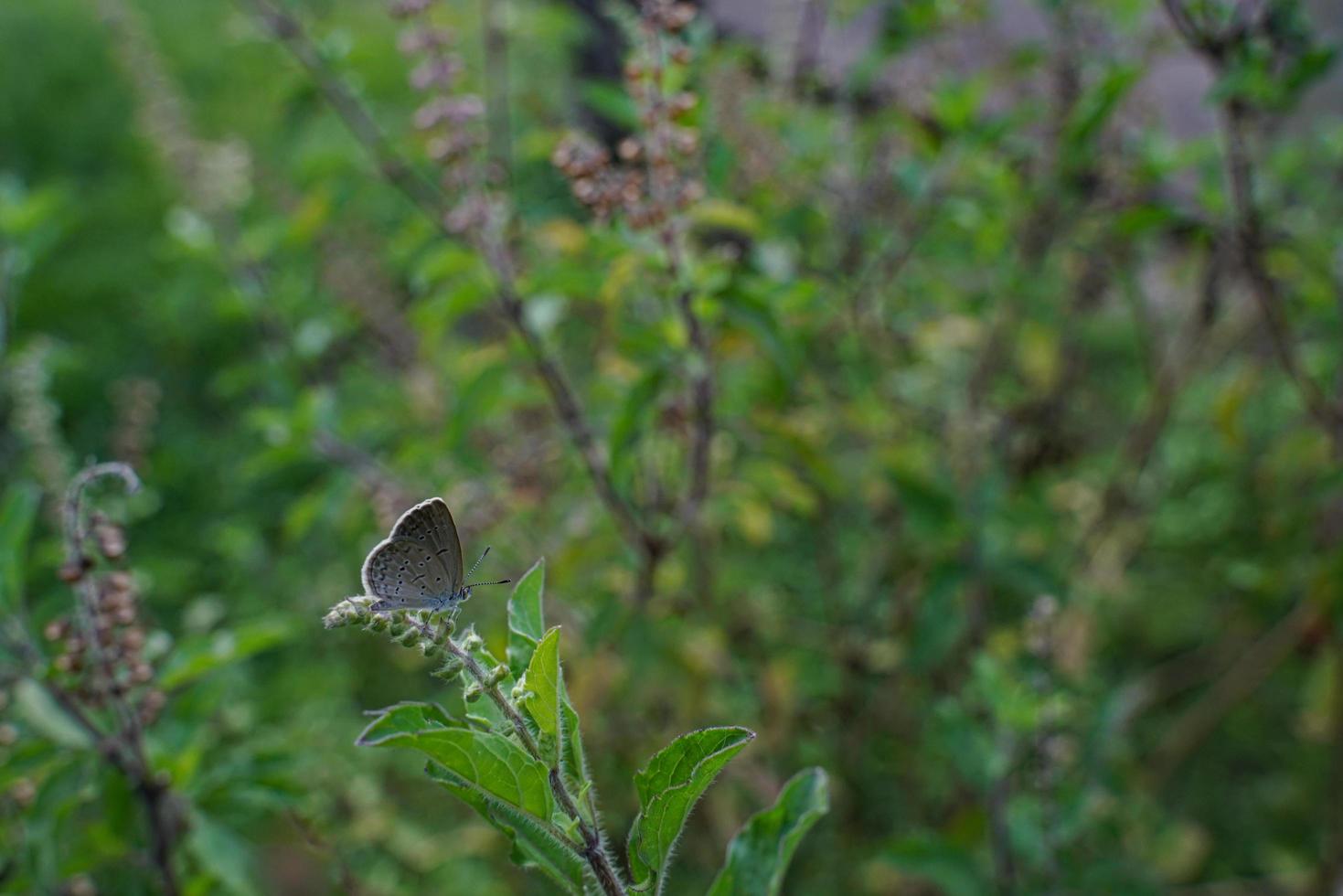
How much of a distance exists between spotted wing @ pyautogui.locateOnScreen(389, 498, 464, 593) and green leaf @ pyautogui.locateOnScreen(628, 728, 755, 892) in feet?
0.68

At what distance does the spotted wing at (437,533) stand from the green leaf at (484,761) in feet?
0.45

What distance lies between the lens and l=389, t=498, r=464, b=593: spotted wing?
789 millimetres

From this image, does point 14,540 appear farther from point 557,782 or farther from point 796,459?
point 796,459

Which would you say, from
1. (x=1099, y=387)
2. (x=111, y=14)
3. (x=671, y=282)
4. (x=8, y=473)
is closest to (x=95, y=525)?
(x=671, y=282)

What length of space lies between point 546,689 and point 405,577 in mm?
145

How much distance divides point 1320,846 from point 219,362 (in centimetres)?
385

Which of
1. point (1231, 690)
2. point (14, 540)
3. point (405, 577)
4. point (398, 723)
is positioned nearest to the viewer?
point (398, 723)

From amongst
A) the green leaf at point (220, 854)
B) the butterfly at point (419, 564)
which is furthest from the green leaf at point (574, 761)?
the green leaf at point (220, 854)

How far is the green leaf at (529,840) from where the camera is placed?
2.57ft

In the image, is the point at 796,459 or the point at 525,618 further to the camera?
the point at 796,459

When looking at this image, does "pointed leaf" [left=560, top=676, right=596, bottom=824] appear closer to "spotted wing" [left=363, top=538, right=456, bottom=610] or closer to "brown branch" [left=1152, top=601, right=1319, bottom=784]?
"spotted wing" [left=363, top=538, right=456, bottom=610]

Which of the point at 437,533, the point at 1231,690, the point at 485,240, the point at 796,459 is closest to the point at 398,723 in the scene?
the point at 437,533

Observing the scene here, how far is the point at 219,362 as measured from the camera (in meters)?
4.26

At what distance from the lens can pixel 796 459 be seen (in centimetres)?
189
